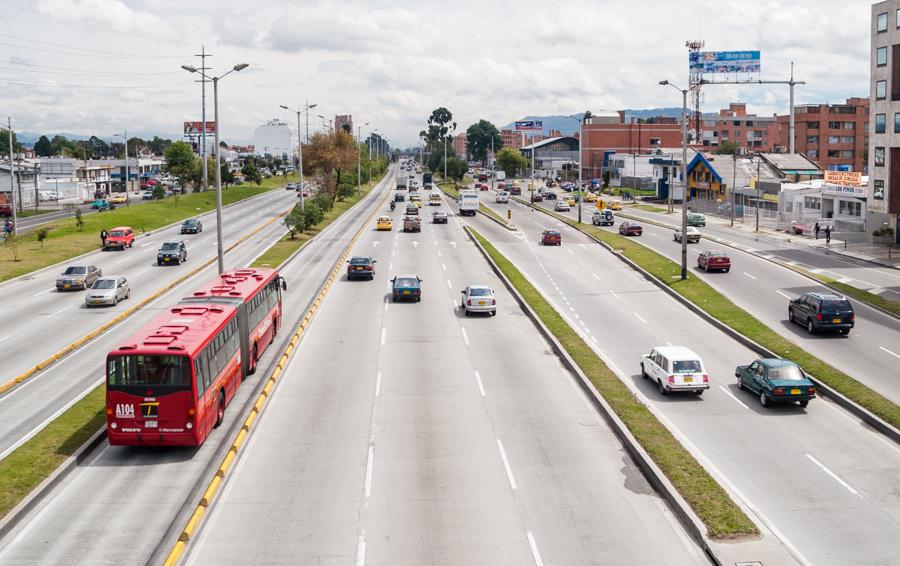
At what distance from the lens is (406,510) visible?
19.4 metres

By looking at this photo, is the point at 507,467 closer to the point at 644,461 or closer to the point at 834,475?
the point at 644,461

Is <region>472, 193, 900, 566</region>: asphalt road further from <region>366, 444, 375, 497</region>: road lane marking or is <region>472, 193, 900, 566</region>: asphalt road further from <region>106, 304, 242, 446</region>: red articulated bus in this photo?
<region>106, 304, 242, 446</region>: red articulated bus

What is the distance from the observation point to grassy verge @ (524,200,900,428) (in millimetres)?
28703

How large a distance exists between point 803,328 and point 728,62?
111 meters

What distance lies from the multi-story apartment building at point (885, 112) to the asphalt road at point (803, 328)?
14342mm

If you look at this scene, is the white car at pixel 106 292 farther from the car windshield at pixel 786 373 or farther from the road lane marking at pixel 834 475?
the road lane marking at pixel 834 475

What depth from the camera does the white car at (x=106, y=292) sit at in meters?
46.0

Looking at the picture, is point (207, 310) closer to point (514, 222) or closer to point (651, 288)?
point (651, 288)

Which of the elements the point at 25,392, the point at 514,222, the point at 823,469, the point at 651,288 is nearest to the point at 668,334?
the point at 651,288

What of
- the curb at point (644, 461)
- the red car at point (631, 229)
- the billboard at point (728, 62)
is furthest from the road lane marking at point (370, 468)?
the billboard at point (728, 62)

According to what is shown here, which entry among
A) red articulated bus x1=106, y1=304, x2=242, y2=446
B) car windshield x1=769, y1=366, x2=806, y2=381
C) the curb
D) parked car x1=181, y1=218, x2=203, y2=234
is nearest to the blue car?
the curb

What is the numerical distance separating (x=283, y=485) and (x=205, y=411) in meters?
3.64

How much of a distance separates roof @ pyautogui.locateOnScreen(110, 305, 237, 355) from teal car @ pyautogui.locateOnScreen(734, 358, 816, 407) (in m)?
17.4

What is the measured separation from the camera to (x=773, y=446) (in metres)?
24.8
